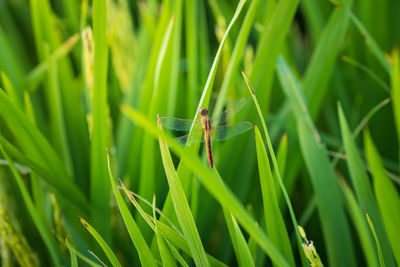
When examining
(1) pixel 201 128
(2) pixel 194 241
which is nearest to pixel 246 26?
(1) pixel 201 128

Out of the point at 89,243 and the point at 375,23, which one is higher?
the point at 375,23

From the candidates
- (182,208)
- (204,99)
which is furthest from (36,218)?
(204,99)

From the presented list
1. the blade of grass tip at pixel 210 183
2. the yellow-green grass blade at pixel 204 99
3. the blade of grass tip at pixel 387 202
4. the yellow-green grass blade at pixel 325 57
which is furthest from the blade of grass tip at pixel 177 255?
the yellow-green grass blade at pixel 325 57

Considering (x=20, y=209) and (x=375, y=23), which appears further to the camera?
(x=375, y=23)

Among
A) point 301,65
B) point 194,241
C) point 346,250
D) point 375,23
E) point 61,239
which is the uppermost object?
point 375,23

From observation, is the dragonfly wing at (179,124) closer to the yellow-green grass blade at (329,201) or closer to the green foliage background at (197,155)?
the green foliage background at (197,155)

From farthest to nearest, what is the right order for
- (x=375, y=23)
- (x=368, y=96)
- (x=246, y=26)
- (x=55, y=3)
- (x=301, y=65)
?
(x=55, y=3) < (x=301, y=65) < (x=375, y=23) < (x=368, y=96) < (x=246, y=26)

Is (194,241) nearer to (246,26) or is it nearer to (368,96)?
(246,26)

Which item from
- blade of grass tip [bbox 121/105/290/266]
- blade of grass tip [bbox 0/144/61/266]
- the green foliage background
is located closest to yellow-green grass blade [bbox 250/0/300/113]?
the green foliage background
